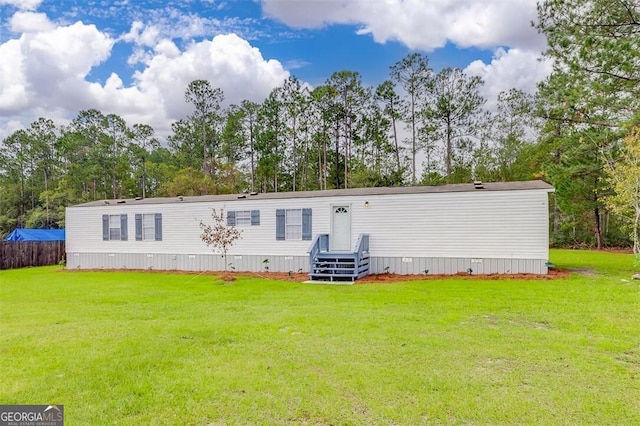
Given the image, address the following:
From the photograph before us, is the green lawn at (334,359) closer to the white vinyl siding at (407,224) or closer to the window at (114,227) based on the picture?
the white vinyl siding at (407,224)

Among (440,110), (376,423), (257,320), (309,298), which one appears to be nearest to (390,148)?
(440,110)

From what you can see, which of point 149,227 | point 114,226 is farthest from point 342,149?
point 114,226

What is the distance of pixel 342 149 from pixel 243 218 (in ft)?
54.8

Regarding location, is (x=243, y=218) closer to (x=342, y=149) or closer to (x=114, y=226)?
(x=114, y=226)

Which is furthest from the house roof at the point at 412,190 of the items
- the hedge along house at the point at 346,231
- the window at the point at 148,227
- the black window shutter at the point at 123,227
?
the black window shutter at the point at 123,227

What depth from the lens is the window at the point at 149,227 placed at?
54.0 feet

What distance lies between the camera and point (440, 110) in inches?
1059

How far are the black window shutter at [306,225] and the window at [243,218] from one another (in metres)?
1.83

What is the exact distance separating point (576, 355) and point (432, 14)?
33.1 ft

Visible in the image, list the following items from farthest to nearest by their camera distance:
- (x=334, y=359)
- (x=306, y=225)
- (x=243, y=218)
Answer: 1. (x=243, y=218)
2. (x=306, y=225)
3. (x=334, y=359)

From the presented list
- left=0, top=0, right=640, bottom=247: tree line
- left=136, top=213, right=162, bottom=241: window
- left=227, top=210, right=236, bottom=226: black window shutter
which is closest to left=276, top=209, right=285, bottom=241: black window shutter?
left=227, top=210, right=236, bottom=226: black window shutter

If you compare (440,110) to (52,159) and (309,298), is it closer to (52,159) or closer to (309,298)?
(309,298)

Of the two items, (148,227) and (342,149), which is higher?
(342,149)

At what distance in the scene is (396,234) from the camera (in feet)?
43.3
